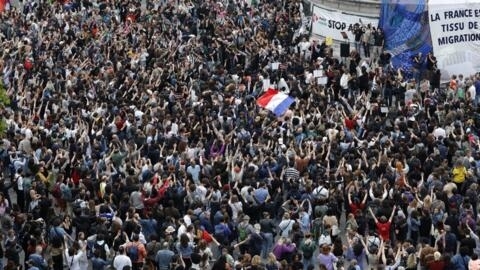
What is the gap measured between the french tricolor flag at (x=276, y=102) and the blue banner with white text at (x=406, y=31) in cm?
695

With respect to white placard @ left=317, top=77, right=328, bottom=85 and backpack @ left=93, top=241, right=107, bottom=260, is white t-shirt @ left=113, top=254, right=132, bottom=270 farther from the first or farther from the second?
white placard @ left=317, top=77, right=328, bottom=85

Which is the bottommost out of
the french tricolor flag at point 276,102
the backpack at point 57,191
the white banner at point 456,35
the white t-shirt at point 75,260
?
the white t-shirt at point 75,260

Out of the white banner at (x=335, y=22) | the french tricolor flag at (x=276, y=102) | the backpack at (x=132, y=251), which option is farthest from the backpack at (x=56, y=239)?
the white banner at (x=335, y=22)

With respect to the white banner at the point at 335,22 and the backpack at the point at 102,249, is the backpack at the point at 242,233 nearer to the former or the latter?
the backpack at the point at 102,249

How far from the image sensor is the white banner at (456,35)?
107 feet

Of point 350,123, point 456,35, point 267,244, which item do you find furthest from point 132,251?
point 456,35

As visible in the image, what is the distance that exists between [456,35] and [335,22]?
501 centimetres

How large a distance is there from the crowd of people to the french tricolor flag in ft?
0.56

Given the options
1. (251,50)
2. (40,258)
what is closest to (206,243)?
(40,258)

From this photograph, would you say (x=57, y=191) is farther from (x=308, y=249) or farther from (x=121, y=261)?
(x=308, y=249)

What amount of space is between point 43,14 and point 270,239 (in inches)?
895

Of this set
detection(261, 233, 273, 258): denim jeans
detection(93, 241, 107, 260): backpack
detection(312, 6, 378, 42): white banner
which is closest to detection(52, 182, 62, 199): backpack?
detection(93, 241, 107, 260): backpack

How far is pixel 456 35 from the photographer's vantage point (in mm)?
32906

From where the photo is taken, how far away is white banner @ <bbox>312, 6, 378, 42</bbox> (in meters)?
36.4
